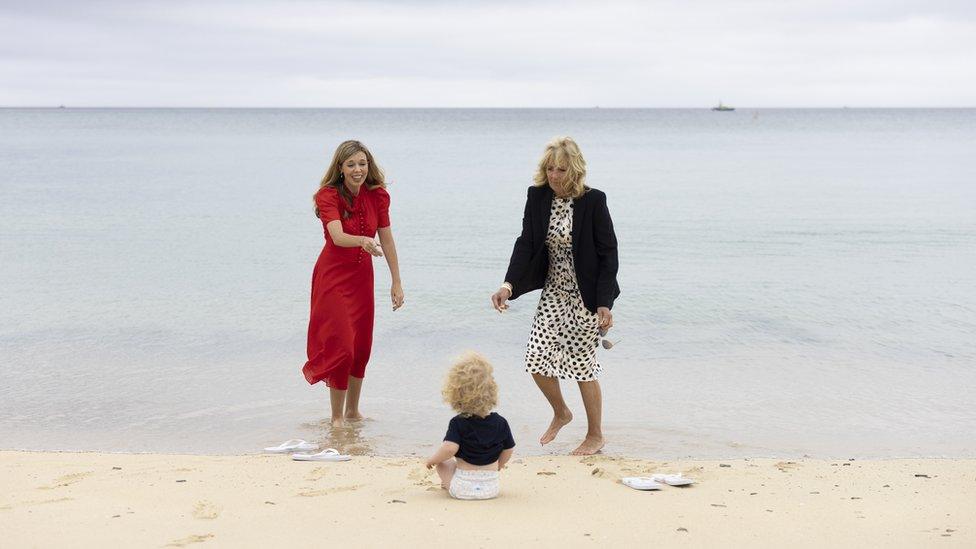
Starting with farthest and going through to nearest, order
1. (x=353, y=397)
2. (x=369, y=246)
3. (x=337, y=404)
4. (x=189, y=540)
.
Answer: (x=353, y=397)
(x=337, y=404)
(x=369, y=246)
(x=189, y=540)

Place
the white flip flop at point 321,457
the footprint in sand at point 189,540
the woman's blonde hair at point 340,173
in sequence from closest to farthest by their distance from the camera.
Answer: the footprint in sand at point 189,540 → the white flip flop at point 321,457 → the woman's blonde hair at point 340,173

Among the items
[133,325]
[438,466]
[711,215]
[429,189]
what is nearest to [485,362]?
[438,466]

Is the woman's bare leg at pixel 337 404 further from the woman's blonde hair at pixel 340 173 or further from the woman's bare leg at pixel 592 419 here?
the woman's bare leg at pixel 592 419

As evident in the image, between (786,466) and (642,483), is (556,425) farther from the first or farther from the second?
(786,466)

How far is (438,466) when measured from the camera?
15.7 feet

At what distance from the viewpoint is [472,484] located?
474 cm

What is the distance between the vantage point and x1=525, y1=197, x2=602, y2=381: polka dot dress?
18.9 ft

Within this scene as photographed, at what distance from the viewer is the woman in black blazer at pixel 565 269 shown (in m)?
5.60

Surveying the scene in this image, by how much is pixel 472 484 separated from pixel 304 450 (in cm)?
173

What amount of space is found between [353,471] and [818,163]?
125ft

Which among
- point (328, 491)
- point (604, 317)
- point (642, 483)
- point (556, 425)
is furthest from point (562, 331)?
point (328, 491)

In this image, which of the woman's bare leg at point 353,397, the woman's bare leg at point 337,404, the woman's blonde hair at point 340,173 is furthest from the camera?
the woman's bare leg at point 353,397

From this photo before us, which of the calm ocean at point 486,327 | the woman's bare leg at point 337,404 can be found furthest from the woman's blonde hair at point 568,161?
the woman's bare leg at point 337,404

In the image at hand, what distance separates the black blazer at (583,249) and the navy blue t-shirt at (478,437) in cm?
104
